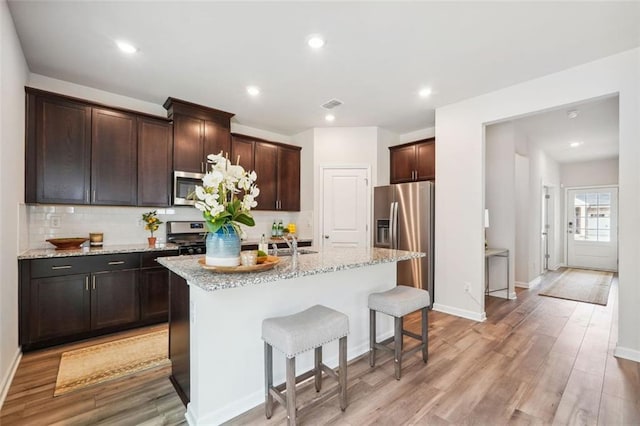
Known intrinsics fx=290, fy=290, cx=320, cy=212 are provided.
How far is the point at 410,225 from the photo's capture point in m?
4.17

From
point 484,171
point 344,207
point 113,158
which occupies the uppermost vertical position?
point 113,158

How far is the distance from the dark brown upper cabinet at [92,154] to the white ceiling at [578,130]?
14.9ft

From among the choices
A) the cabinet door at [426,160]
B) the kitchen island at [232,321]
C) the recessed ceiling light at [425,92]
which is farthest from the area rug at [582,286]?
the kitchen island at [232,321]

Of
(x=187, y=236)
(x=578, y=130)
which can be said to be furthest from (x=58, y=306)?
(x=578, y=130)

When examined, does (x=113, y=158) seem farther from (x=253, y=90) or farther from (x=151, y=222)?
(x=253, y=90)

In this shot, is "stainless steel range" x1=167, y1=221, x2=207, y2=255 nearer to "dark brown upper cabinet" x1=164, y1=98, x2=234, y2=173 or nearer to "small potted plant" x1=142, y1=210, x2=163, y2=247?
"small potted plant" x1=142, y1=210, x2=163, y2=247

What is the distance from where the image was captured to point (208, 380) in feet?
5.73

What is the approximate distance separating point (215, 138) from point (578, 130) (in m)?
5.75

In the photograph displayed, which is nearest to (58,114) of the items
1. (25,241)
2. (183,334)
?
(25,241)

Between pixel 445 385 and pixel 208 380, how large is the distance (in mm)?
1691

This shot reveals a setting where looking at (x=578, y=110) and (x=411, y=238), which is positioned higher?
(x=578, y=110)

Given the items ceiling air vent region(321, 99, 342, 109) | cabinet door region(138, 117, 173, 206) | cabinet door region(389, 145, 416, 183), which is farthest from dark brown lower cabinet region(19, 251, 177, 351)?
cabinet door region(389, 145, 416, 183)

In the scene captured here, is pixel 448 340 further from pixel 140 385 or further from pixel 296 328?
pixel 140 385

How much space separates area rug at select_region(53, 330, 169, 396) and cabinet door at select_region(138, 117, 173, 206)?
157 cm
